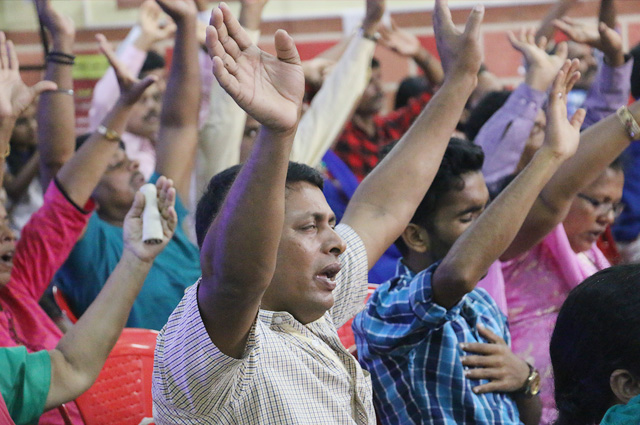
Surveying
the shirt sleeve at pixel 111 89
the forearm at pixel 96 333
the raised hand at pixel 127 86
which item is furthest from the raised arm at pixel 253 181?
the shirt sleeve at pixel 111 89

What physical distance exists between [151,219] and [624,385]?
3.70 feet

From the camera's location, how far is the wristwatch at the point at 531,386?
2023 millimetres

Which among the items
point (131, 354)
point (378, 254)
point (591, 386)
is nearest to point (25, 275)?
point (131, 354)

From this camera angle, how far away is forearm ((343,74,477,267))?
1.95 metres

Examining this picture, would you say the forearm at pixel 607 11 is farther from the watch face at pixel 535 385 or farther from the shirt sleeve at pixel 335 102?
the watch face at pixel 535 385

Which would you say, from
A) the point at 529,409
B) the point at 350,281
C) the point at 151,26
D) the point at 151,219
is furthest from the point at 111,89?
the point at 529,409

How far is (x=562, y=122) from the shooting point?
2053 millimetres

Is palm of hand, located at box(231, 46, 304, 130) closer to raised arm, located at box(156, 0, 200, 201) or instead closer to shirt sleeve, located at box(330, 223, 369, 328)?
shirt sleeve, located at box(330, 223, 369, 328)

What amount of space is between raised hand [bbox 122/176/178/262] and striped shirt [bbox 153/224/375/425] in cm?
51

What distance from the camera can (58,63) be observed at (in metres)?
2.59

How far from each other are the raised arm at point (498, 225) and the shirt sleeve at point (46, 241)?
3.57 ft

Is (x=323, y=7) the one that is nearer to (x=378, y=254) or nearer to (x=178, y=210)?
(x=178, y=210)

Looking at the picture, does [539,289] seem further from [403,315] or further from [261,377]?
[261,377]

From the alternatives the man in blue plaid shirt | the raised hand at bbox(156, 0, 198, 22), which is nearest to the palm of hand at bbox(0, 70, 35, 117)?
the raised hand at bbox(156, 0, 198, 22)
